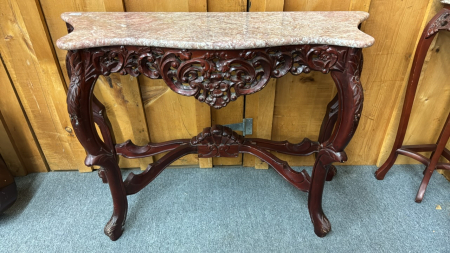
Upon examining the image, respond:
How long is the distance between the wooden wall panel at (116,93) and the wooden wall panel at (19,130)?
0.96 ft

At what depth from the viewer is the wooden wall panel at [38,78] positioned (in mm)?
1210

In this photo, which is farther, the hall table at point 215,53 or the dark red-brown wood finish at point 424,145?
the dark red-brown wood finish at point 424,145

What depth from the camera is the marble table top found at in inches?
33.5

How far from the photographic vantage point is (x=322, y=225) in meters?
1.26

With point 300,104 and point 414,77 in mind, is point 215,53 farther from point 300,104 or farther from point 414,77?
point 414,77

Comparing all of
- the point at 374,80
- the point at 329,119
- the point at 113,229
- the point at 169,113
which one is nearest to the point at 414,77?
the point at 374,80

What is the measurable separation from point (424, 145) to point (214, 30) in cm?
133

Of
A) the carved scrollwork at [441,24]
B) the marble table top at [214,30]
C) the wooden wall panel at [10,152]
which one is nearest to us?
the marble table top at [214,30]

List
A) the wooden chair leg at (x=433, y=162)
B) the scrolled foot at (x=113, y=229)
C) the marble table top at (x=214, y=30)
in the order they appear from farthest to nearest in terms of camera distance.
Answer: the wooden chair leg at (x=433, y=162)
the scrolled foot at (x=113, y=229)
the marble table top at (x=214, y=30)

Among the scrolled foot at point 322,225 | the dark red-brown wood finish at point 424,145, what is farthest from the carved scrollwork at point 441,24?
the scrolled foot at point 322,225

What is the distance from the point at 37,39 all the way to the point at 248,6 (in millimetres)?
922

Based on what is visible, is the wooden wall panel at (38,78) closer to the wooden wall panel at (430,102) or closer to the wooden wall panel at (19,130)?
the wooden wall panel at (19,130)

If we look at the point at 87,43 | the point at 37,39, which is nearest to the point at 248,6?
the point at 87,43

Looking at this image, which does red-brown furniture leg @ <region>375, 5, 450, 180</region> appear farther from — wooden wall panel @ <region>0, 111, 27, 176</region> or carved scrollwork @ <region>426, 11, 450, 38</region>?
wooden wall panel @ <region>0, 111, 27, 176</region>
